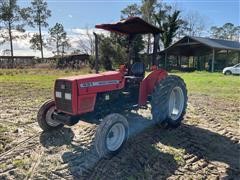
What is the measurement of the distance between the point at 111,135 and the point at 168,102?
4.43 feet

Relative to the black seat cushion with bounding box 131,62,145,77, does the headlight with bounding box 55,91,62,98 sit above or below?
below

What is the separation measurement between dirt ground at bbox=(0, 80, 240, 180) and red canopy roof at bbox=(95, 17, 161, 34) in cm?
166

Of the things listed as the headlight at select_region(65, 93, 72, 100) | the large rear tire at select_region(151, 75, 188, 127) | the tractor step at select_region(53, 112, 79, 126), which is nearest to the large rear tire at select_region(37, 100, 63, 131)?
the tractor step at select_region(53, 112, 79, 126)

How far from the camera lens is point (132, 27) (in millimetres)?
5023

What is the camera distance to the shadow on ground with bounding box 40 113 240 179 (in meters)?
3.46

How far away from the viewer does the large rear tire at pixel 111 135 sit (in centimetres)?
373

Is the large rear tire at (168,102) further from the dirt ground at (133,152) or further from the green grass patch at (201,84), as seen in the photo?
the green grass patch at (201,84)

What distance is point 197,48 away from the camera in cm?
2848

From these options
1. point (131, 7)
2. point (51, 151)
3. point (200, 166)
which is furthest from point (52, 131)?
point (131, 7)

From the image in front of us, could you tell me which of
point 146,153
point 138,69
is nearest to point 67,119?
point 146,153

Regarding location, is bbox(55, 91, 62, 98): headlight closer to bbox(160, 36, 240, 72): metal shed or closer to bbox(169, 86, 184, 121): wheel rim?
bbox(169, 86, 184, 121): wheel rim

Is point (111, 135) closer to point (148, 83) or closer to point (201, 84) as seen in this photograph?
point (148, 83)

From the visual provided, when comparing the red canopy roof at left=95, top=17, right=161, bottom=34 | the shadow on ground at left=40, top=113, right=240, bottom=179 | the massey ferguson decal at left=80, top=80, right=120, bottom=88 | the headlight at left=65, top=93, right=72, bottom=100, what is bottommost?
the shadow on ground at left=40, top=113, right=240, bottom=179

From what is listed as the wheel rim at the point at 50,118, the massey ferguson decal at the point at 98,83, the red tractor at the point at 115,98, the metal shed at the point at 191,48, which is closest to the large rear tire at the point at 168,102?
the red tractor at the point at 115,98
